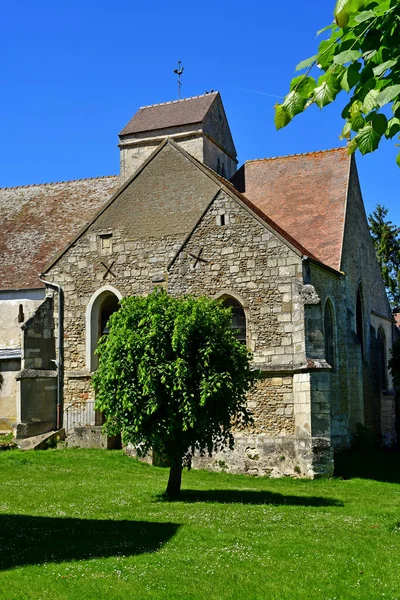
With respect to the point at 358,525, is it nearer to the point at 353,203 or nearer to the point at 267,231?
the point at 267,231

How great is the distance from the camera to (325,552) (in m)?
9.55

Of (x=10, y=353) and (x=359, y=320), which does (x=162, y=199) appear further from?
(x=359, y=320)

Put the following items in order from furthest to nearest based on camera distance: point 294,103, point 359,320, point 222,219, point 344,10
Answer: point 359,320, point 222,219, point 294,103, point 344,10

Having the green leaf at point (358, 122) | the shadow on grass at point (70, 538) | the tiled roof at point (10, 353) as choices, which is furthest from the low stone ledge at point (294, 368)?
the green leaf at point (358, 122)

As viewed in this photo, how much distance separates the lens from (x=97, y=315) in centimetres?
2322

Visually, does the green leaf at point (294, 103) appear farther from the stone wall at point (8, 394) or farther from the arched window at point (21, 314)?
the arched window at point (21, 314)

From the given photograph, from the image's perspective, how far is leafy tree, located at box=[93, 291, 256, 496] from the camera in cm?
1433

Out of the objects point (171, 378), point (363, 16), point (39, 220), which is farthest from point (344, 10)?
point (39, 220)

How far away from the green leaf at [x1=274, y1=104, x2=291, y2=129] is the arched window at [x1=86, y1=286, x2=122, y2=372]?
18669 millimetres

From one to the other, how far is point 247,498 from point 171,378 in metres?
2.96

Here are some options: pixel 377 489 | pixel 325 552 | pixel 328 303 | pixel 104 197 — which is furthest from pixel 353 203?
pixel 325 552

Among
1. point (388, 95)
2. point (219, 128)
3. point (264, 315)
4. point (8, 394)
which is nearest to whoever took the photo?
point (388, 95)

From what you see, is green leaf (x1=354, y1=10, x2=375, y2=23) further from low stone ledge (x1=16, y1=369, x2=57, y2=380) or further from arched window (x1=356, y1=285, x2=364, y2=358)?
arched window (x1=356, y1=285, x2=364, y2=358)

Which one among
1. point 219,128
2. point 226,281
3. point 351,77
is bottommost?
point 351,77
